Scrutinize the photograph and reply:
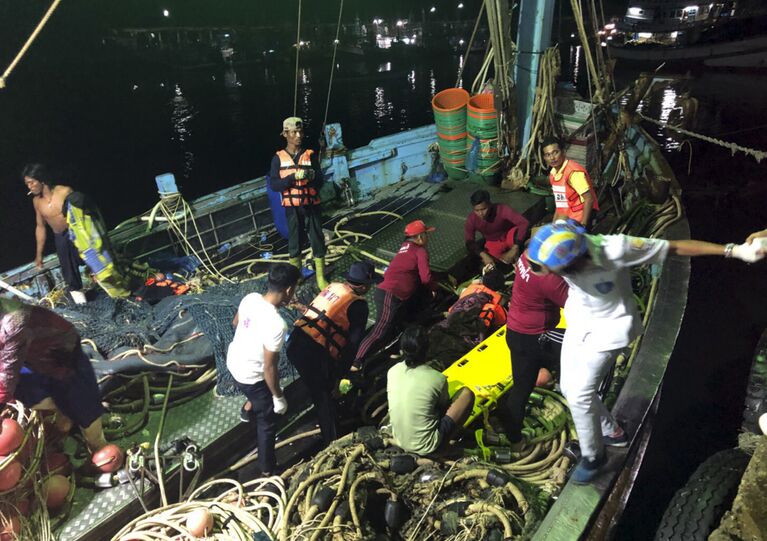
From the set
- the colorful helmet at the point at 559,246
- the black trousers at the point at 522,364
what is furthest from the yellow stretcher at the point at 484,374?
the colorful helmet at the point at 559,246

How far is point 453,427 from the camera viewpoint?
362cm

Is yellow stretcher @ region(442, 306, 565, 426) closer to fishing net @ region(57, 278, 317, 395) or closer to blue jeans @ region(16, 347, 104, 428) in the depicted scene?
fishing net @ region(57, 278, 317, 395)

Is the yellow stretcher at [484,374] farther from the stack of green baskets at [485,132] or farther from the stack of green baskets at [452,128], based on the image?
the stack of green baskets at [452,128]

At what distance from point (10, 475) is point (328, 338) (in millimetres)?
2309

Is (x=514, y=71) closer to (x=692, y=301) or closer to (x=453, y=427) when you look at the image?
(x=692, y=301)

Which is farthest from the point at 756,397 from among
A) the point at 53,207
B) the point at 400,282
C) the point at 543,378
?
the point at 53,207

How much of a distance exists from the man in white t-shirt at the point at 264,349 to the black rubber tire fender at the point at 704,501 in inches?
109

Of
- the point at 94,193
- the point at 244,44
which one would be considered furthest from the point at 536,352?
the point at 244,44

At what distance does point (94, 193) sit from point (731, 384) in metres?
20.8

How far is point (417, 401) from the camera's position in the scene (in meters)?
3.38

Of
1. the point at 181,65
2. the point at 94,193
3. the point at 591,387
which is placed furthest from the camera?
the point at 181,65

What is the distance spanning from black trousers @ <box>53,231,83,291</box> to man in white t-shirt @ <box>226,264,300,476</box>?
2764 mm

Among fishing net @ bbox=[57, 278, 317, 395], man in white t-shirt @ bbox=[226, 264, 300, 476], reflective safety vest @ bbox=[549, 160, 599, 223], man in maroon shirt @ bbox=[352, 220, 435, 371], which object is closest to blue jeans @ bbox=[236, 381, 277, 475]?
man in white t-shirt @ bbox=[226, 264, 300, 476]

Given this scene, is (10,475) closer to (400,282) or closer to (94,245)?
(94,245)
